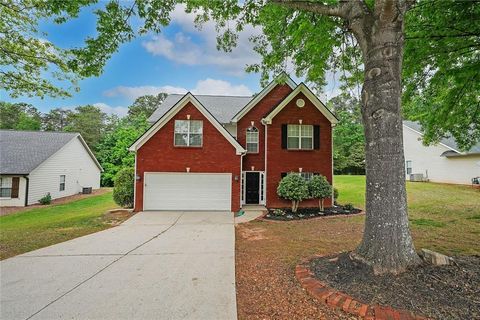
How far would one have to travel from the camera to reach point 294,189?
1246cm

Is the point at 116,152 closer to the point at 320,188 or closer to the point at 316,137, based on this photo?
the point at 316,137

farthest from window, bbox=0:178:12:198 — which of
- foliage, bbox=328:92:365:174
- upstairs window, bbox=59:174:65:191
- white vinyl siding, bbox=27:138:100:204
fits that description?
foliage, bbox=328:92:365:174

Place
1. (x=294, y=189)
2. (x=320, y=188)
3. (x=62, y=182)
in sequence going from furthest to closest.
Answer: (x=62, y=182) → (x=320, y=188) → (x=294, y=189)

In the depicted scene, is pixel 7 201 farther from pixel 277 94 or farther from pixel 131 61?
pixel 277 94

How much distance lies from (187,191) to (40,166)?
14.9 meters

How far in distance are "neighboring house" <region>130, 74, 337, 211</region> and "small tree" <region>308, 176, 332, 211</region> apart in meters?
0.86

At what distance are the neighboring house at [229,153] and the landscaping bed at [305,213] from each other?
0.86 meters

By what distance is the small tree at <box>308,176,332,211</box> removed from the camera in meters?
12.8

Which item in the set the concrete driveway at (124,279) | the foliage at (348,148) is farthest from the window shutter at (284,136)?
the foliage at (348,148)

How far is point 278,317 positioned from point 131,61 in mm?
16239

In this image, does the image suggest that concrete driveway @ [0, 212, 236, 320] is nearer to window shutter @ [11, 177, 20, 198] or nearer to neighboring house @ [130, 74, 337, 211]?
neighboring house @ [130, 74, 337, 211]

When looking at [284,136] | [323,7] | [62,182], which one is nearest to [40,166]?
[62,182]

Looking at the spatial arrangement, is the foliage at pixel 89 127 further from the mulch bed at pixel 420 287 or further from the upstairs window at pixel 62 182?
the mulch bed at pixel 420 287

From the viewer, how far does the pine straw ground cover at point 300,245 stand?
11.1 ft
